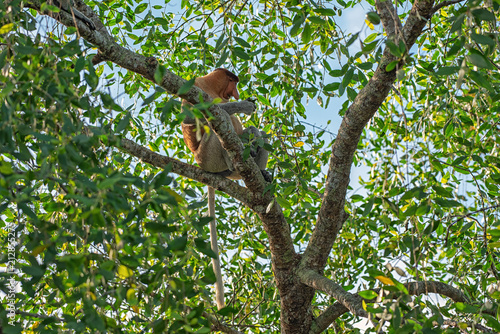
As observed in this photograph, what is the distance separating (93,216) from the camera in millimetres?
1312

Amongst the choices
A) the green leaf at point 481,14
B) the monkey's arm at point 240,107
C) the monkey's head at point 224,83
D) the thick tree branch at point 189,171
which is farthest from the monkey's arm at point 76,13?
the monkey's head at point 224,83

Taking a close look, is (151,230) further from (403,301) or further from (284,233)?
(284,233)

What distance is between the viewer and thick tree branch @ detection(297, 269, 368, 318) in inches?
95.0

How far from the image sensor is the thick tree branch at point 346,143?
2.43 m

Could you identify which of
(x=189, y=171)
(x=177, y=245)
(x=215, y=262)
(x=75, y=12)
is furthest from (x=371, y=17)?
(x=215, y=262)

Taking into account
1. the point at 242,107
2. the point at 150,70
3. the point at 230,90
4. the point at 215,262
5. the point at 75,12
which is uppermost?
the point at 230,90

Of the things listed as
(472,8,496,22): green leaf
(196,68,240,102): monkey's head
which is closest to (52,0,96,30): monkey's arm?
(472,8,496,22): green leaf

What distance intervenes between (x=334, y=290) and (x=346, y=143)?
2.85 feet

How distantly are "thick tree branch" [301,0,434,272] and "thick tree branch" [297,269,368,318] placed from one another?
128 millimetres

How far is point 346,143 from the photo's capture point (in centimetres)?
296

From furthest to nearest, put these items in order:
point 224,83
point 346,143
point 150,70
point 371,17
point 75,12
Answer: point 224,83 < point 346,143 < point 150,70 < point 75,12 < point 371,17

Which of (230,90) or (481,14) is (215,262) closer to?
(230,90)

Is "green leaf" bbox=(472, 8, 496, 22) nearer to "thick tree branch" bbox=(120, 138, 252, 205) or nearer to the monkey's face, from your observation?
"thick tree branch" bbox=(120, 138, 252, 205)

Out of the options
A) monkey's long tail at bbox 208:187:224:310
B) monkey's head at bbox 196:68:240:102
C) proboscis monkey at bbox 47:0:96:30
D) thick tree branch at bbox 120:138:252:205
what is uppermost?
monkey's head at bbox 196:68:240:102
